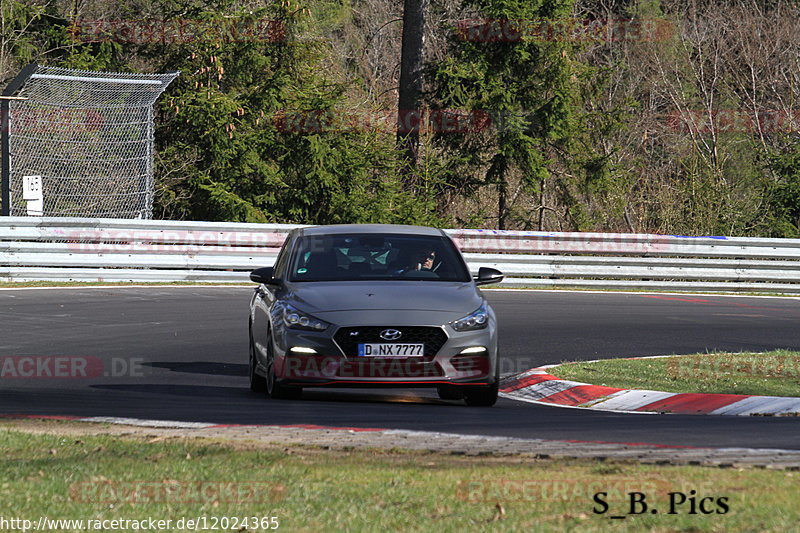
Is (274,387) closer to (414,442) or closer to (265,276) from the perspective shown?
(265,276)

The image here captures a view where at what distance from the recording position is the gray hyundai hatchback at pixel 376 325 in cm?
981

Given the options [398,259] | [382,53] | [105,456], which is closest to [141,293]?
[398,259]

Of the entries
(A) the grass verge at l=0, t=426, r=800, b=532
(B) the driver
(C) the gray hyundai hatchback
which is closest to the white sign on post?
(C) the gray hyundai hatchback

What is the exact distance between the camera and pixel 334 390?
1191 cm

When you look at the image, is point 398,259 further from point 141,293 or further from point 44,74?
point 44,74

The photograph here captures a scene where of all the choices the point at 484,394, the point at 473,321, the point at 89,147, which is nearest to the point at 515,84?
the point at 89,147

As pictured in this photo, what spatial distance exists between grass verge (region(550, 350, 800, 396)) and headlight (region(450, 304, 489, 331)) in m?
2.06

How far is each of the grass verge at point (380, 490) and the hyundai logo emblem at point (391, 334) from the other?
2870mm

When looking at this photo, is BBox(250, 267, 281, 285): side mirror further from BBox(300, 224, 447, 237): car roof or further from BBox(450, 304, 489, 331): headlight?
BBox(450, 304, 489, 331): headlight

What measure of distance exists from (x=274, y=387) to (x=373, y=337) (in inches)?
39.3

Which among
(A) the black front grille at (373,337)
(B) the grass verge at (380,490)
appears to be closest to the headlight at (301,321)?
(A) the black front grille at (373,337)

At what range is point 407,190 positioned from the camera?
1248 inches

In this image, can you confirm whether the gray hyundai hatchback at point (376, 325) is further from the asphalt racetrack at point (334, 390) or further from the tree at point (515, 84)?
the tree at point (515, 84)

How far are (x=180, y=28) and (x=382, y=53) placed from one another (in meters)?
20.0
